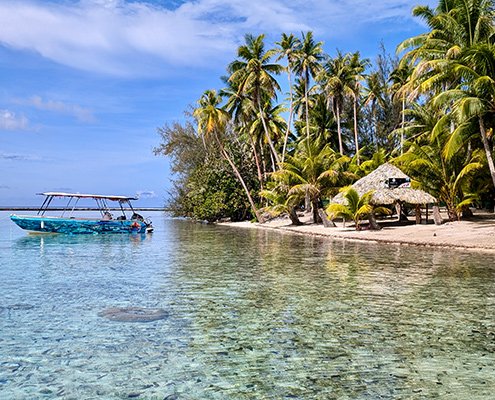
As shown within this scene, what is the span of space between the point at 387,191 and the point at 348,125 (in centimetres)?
2098

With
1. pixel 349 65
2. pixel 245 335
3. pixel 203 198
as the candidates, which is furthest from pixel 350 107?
pixel 245 335

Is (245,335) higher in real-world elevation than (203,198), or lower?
lower

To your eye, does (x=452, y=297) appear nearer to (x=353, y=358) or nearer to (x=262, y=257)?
(x=353, y=358)

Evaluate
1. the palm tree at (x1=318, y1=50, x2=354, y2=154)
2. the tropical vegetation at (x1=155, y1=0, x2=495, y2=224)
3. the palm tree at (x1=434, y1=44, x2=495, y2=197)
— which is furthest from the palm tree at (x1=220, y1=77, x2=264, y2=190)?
the palm tree at (x1=434, y1=44, x2=495, y2=197)

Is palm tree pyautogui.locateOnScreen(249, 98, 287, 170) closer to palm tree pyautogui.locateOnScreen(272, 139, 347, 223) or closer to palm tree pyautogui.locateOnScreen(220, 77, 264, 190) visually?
palm tree pyautogui.locateOnScreen(220, 77, 264, 190)

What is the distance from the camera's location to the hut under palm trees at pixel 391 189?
22688 millimetres

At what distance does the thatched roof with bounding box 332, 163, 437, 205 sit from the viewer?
2267 cm

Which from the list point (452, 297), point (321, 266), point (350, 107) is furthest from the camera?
point (350, 107)

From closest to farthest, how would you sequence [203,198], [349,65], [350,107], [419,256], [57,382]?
[57,382] < [419,256] < [349,65] < [203,198] < [350,107]

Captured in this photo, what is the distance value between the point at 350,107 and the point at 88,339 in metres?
43.3

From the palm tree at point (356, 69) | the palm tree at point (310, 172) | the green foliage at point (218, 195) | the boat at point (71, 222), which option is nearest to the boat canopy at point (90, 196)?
the boat at point (71, 222)

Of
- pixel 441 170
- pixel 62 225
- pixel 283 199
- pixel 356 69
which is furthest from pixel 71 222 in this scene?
pixel 356 69

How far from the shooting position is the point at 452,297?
8.08 metres

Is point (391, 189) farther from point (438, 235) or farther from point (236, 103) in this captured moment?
point (236, 103)
